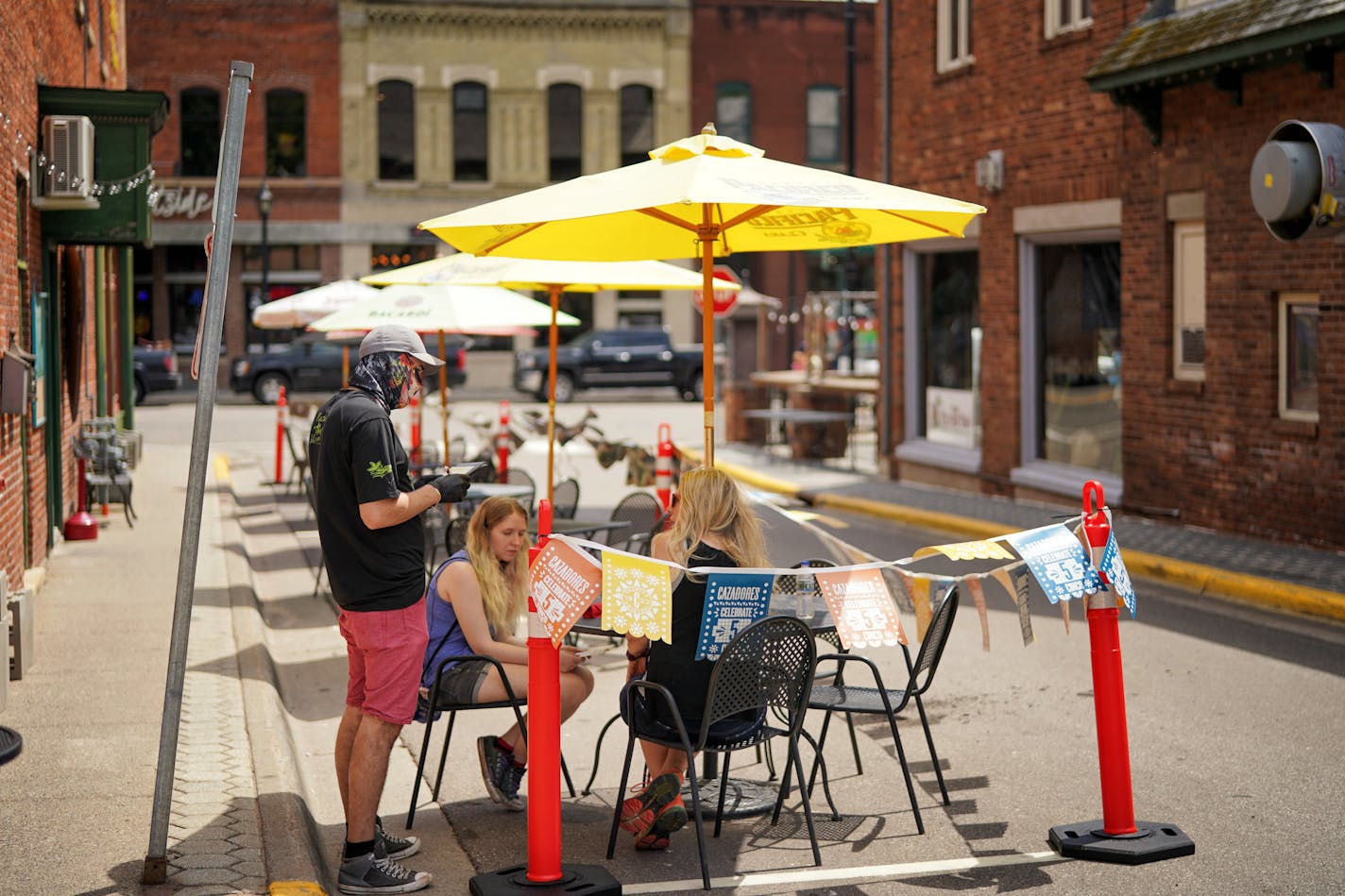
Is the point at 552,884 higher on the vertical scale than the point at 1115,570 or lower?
lower

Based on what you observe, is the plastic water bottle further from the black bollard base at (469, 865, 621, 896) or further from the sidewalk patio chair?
the black bollard base at (469, 865, 621, 896)

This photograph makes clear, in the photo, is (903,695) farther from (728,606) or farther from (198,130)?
(198,130)

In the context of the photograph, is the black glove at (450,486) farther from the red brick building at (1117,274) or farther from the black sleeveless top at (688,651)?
the red brick building at (1117,274)

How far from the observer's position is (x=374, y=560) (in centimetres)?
557

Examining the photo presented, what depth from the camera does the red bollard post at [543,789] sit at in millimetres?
5352

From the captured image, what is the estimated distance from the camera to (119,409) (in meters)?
23.5

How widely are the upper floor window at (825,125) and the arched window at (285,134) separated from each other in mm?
13696

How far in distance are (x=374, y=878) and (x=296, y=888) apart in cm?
30

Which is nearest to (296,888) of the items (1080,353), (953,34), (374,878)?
(374,878)

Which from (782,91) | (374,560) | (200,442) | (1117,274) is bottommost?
(374,560)

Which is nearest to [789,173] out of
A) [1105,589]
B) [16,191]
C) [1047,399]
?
[1105,589]

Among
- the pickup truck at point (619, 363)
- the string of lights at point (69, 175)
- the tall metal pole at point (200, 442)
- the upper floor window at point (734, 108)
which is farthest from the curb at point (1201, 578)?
the upper floor window at point (734, 108)

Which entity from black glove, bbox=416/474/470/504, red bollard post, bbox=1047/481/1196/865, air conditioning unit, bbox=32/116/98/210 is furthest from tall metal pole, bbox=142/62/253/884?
air conditioning unit, bbox=32/116/98/210

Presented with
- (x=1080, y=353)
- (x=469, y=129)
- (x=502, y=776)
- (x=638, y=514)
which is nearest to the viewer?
(x=502, y=776)
